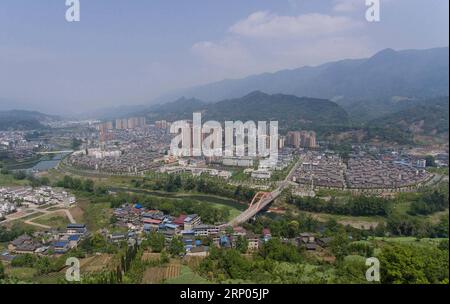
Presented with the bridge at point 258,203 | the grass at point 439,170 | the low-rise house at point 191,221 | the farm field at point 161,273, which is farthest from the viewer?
the grass at point 439,170

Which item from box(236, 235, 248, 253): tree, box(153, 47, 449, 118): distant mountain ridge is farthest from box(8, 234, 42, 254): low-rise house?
box(153, 47, 449, 118): distant mountain ridge

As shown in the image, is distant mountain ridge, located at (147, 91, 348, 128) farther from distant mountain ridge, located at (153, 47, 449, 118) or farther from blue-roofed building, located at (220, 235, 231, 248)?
blue-roofed building, located at (220, 235, 231, 248)

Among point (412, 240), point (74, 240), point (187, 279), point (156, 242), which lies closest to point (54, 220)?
point (74, 240)

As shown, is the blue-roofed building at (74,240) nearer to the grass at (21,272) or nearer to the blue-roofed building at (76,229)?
the blue-roofed building at (76,229)

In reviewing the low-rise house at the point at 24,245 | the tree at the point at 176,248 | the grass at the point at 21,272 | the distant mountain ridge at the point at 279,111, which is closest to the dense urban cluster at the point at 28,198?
the low-rise house at the point at 24,245

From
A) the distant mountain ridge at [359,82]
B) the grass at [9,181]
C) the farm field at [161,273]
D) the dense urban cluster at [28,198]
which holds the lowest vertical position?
the farm field at [161,273]
